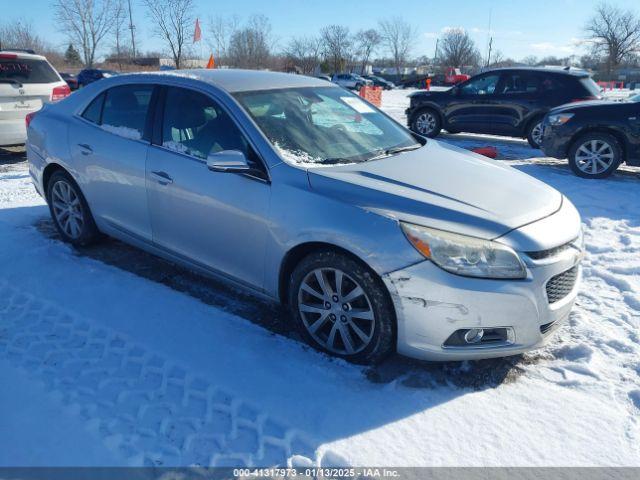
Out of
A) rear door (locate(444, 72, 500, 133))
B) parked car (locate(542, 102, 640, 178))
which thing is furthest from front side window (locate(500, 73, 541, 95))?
parked car (locate(542, 102, 640, 178))

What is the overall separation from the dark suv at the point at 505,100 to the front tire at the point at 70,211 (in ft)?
27.2

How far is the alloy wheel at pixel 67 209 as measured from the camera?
4457mm

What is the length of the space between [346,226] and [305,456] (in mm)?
1175

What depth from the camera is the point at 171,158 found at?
353 centimetres

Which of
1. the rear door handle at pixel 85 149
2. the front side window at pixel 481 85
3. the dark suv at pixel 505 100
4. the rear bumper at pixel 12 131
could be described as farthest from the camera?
the front side window at pixel 481 85

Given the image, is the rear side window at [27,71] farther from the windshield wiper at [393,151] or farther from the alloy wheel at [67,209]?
the windshield wiper at [393,151]

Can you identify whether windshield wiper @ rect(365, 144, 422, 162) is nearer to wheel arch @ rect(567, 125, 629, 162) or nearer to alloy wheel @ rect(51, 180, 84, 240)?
alloy wheel @ rect(51, 180, 84, 240)

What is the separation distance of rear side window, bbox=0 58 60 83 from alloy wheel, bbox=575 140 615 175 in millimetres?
8647

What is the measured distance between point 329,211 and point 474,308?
3.06 ft

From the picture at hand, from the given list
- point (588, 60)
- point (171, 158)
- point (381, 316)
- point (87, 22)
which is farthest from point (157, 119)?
point (588, 60)

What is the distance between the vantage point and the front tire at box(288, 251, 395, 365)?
275 centimetres

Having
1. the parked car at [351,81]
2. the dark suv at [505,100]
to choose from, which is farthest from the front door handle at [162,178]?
the parked car at [351,81]

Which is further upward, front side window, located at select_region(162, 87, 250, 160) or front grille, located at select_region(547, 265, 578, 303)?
front side window, located at select_region(162, 87, 250, 160)

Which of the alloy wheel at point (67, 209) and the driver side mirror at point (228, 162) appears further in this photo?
the alloy wheel at point (67, 209)
